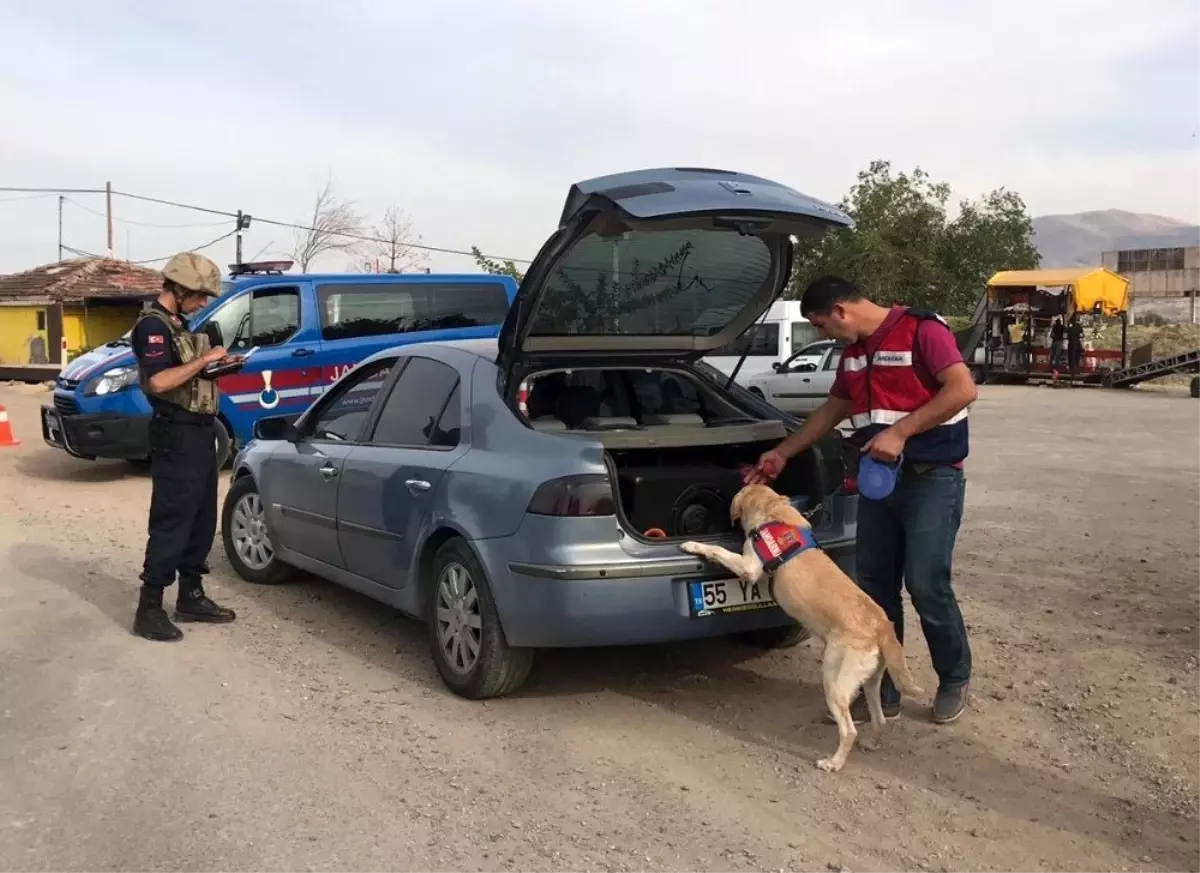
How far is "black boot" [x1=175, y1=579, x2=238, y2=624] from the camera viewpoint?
5559 mm

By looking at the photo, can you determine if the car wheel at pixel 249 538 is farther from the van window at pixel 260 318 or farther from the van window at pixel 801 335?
the van window at pixel 801 335

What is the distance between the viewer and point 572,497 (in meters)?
3.97

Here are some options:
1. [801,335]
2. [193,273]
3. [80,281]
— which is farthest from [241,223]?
[193,273]

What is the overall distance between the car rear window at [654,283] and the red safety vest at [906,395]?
100 cm

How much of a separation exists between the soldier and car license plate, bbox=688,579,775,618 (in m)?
2.84

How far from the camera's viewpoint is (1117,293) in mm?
26297

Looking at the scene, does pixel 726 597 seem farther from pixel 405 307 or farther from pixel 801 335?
pixel 801 335

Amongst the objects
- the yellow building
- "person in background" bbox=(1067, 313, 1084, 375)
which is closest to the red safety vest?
"person in background" bbox=(1067, 313, 1084, 375)

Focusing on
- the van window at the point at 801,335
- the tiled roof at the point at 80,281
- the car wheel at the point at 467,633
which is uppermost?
the tiled roof at the point at 80,281

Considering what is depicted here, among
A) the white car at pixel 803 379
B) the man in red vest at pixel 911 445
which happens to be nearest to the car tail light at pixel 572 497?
the man in red vest at pixel 911 445

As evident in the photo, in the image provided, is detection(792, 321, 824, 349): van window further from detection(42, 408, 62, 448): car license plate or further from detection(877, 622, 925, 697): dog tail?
detection(877, 622, 925, 697): dog tail

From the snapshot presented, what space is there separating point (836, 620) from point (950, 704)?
2.58 feet

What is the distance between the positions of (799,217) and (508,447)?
150 centimetres

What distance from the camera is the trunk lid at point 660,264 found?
3977 millimetres
